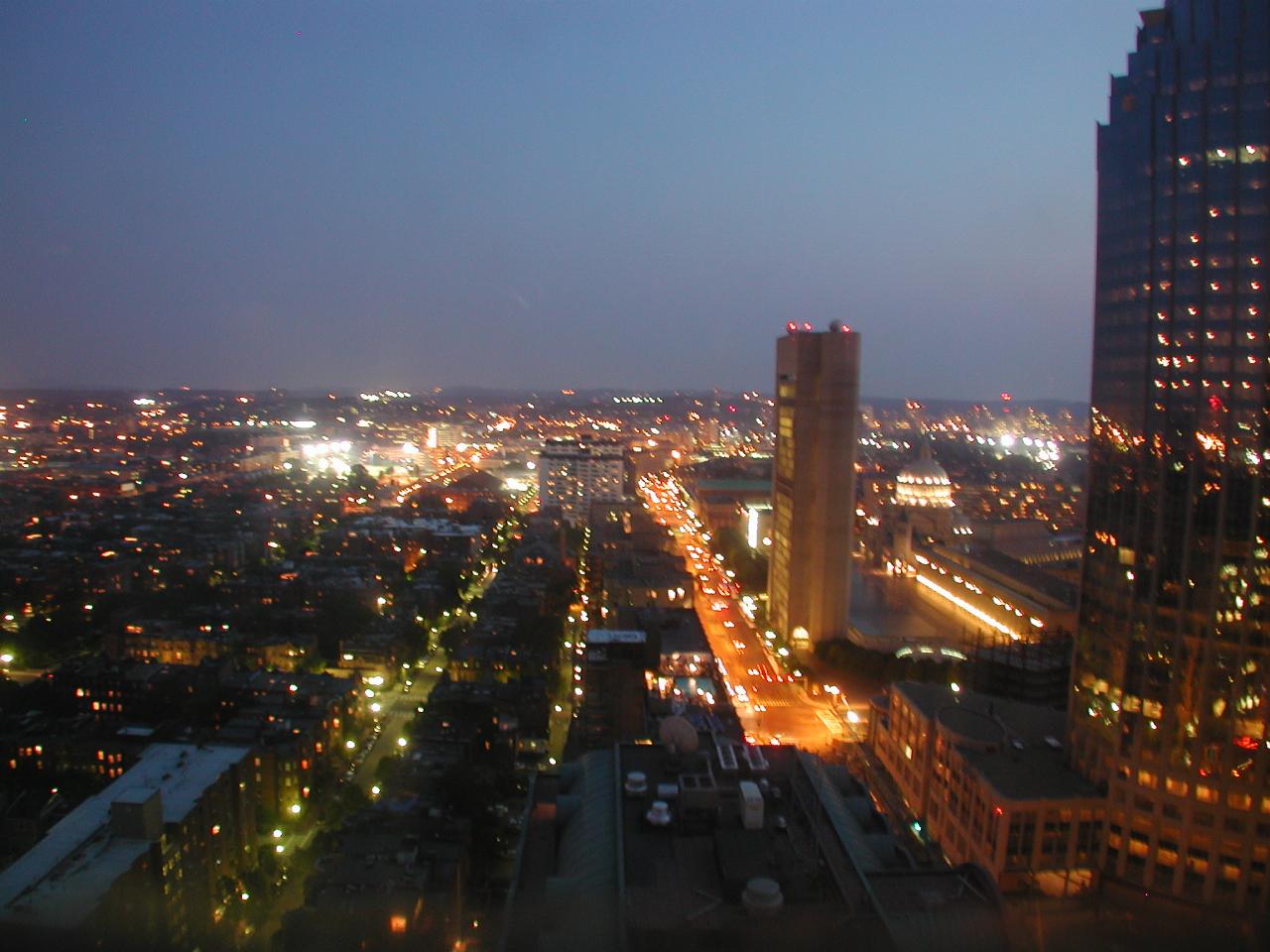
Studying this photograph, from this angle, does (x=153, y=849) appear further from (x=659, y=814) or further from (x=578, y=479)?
(x=578, y=479)

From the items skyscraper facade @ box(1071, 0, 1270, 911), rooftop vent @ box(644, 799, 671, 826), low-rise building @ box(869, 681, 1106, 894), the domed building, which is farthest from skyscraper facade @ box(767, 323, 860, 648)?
rooftop vent @ box(644, 799, 671, 826)

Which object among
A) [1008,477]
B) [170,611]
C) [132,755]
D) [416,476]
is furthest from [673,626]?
[416,476]

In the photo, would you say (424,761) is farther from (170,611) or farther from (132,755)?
(170,611)

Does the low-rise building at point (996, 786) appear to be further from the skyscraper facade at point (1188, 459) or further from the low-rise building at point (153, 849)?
the low-rise building at point (153, 849)

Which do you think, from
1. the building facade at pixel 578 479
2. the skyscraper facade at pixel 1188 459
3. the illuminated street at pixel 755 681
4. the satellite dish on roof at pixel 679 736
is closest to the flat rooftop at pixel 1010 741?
the skyscraper facade at pixel 1188 459

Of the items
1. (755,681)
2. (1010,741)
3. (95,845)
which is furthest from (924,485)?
(95,845)
